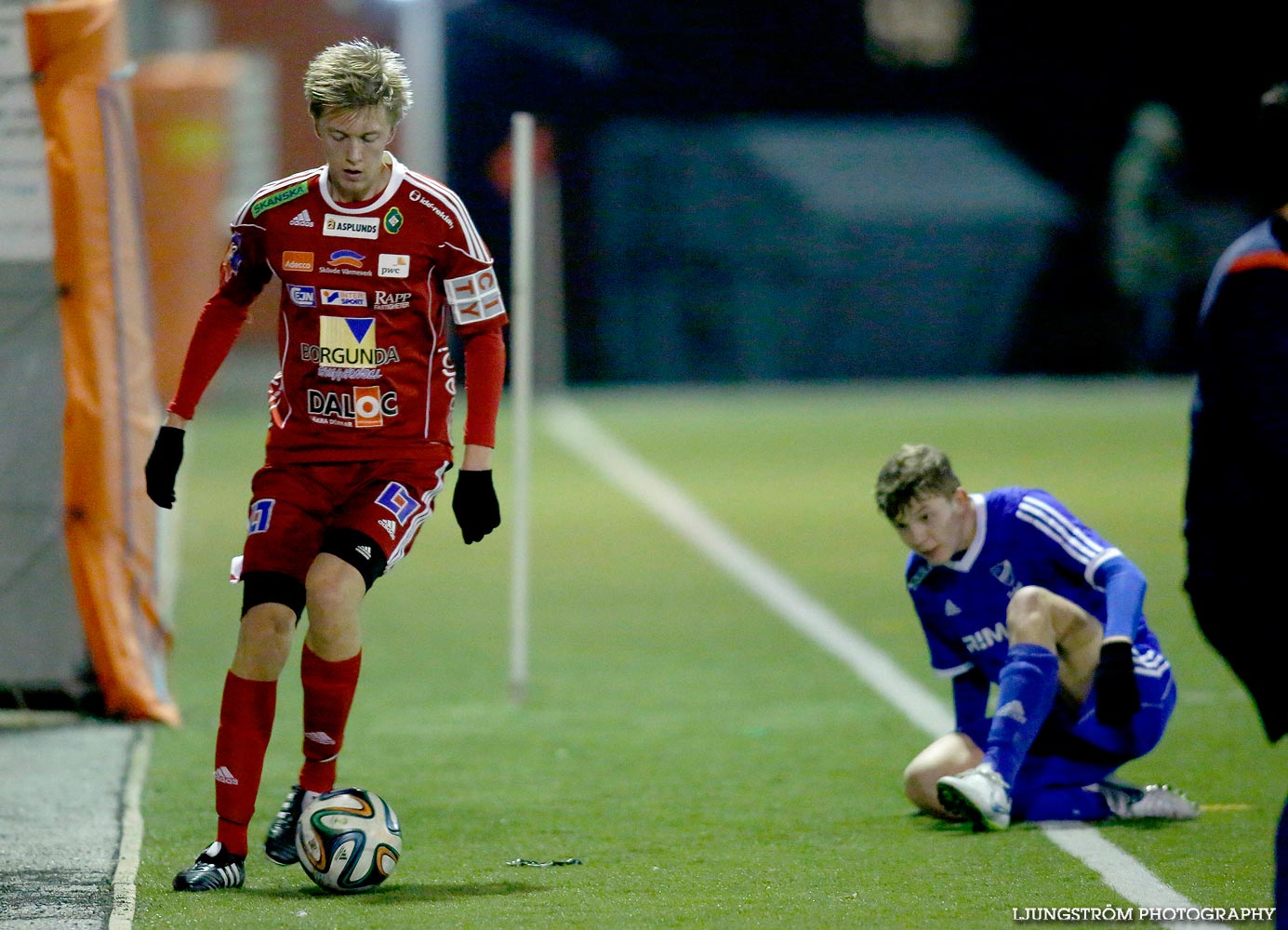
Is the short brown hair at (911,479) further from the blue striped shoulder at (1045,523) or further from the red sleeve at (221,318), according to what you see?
the red sleeve at (221,318)

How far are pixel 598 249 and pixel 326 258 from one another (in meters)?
25.6

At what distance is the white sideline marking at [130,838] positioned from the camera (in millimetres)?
4586

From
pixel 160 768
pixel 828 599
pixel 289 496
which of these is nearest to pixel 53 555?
pixel 160 768

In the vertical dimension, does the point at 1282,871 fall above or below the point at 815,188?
above

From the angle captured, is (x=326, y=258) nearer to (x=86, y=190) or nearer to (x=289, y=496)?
(x=289, y=496)

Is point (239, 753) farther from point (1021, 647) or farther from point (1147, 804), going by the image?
point (1147, 804)

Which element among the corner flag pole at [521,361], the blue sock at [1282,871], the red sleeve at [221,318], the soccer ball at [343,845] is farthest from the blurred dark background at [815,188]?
the blue sock at [1282,871]

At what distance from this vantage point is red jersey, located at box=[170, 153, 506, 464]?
484 centimetres

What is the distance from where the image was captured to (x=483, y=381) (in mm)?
4961

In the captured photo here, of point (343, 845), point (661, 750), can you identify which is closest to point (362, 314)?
point (343, 845)

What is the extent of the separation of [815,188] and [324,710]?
26112mm

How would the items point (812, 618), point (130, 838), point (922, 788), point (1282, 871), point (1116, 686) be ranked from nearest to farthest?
point (1282, 871) < point (1116, 686) < point (130, 838) < point (922, 788) < point (812, 618)

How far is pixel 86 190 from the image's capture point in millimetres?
6977

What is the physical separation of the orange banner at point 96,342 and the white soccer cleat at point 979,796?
3283mm
